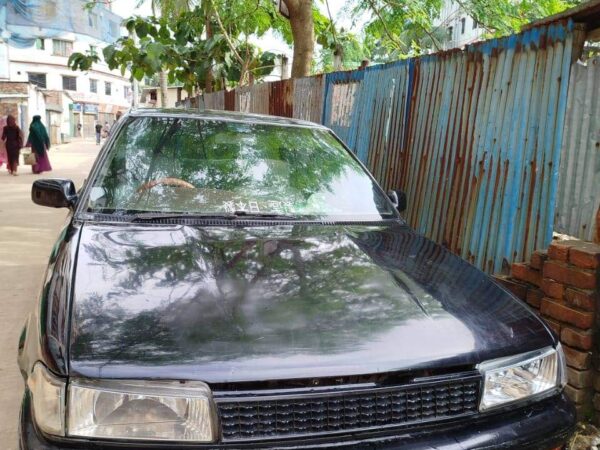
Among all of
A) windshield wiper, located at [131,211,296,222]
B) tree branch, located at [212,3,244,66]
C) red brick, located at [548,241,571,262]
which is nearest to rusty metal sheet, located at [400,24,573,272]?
red brick, located at [548,241,571,262]

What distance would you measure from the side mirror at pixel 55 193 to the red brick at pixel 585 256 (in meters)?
2.54

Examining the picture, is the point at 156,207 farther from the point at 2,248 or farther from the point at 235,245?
the point at 2,248

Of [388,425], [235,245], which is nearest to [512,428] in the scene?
[388,425]

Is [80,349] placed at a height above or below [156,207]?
below

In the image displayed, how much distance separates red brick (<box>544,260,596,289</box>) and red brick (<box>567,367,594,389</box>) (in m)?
0.45

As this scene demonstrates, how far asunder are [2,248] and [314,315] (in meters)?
5.58

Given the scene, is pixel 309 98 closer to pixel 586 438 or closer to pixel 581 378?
pixel 581 378

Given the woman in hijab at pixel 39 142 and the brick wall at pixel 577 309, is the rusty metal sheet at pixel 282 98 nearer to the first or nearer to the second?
the brick wall at pixel 577 309

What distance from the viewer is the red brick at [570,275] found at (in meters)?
2.56

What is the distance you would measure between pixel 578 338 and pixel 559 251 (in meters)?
0.44

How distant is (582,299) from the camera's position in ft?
8.54

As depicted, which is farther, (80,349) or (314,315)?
(314,315)

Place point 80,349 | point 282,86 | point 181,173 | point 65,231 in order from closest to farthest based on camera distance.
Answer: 1. point 80,349
2. point 65,231
3. point 181,173
4. point 282,86

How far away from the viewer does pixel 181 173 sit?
2822mm
